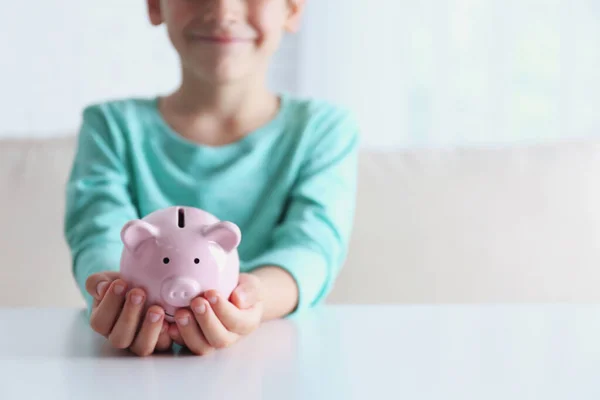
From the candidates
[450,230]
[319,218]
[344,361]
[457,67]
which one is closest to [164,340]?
[344,361]

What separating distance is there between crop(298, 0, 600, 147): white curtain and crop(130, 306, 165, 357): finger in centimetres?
127

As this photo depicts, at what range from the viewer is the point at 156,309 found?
57 centimetres

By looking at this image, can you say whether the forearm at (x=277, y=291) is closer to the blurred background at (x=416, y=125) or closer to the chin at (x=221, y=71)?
the chin at (x=221, y=71)

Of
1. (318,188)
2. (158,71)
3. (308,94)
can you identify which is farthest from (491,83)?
(318,188)

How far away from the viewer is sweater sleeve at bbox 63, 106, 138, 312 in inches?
32.0

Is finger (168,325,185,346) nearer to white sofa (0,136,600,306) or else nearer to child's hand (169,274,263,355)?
child's hand (169,274,263,355)

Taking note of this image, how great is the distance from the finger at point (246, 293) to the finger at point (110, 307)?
0.08m

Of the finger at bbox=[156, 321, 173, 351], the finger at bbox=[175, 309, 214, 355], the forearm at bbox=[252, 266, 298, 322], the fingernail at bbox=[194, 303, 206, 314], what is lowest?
the forearm at bbox=[252, 266, 298, 322]

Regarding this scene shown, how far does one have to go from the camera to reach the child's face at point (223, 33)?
0.85 m

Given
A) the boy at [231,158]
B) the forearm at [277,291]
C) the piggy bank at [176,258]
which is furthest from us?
the boy at [231,158]

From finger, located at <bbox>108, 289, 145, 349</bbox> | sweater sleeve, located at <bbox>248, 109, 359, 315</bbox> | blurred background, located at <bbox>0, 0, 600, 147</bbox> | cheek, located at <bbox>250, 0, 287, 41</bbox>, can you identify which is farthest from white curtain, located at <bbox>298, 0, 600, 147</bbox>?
finger, located at <bbox>108, 289, 145, 349</bbox>

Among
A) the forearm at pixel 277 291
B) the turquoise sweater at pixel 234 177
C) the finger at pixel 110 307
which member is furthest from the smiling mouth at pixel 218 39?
the finger at pixel 110 307

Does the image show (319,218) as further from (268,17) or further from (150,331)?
(150,331)

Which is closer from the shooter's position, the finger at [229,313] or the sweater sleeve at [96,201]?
the finger at [229,313]
